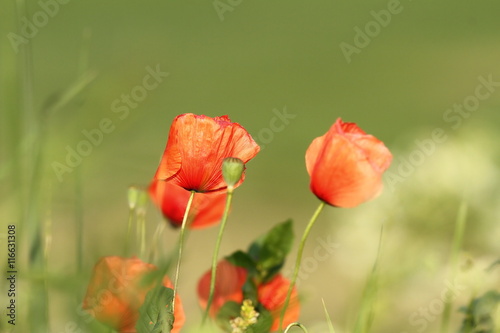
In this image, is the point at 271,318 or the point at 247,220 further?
the point at 247,220

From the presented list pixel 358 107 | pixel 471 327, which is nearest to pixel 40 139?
Answer: pixel 471 327

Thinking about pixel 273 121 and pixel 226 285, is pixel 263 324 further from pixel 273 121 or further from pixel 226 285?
pixel 273 121

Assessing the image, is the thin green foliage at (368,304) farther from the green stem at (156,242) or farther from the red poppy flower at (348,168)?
the green stem at (156,242)

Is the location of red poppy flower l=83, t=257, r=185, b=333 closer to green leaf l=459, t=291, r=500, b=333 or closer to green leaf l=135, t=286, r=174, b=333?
green leaf l=135, t=286, r=174, b=333

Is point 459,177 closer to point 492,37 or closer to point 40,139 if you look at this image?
point 40,139

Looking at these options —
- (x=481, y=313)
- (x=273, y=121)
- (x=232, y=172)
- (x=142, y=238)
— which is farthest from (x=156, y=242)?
→ (x=273, y=121)

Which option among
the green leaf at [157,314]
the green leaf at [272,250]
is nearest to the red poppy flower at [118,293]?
the green leaf at [157,314]
